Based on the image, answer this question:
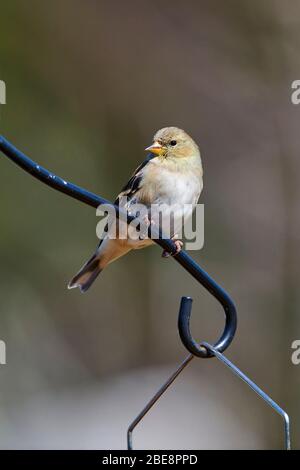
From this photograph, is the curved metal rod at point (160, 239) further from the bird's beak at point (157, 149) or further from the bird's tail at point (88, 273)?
the bird's tail at point (88, 273)

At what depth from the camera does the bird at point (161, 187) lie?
3.46m

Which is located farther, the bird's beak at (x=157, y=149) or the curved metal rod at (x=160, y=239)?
the bird's beak at (x=157, y=149)

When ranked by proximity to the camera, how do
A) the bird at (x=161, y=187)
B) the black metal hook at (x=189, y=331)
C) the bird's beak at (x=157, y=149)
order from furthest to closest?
the bird's beak at (x=157, y=149) < the bird at (x=161, y=187) < the black metal hook at (x=189, y=331)

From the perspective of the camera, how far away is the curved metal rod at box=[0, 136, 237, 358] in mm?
1798

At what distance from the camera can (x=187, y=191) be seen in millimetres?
3512

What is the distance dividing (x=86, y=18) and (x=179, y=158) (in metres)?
3.49

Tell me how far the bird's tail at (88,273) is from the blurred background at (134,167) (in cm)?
235

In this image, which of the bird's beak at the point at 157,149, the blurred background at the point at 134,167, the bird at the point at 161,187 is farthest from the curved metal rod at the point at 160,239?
the blurred background at the point at 134,167

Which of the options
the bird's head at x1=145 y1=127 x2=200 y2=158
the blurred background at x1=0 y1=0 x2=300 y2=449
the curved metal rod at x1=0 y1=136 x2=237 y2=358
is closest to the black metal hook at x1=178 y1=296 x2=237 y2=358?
the curved metal rod at x1=0 y1=136 x2=237 y2=358

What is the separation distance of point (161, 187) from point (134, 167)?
3007mm

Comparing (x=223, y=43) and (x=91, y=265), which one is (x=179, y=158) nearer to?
(x=91, y=265)

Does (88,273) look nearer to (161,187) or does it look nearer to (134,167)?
(161,187)

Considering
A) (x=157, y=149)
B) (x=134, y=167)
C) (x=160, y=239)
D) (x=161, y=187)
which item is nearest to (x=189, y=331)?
(x=160, y=239)

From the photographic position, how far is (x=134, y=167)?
645cm
